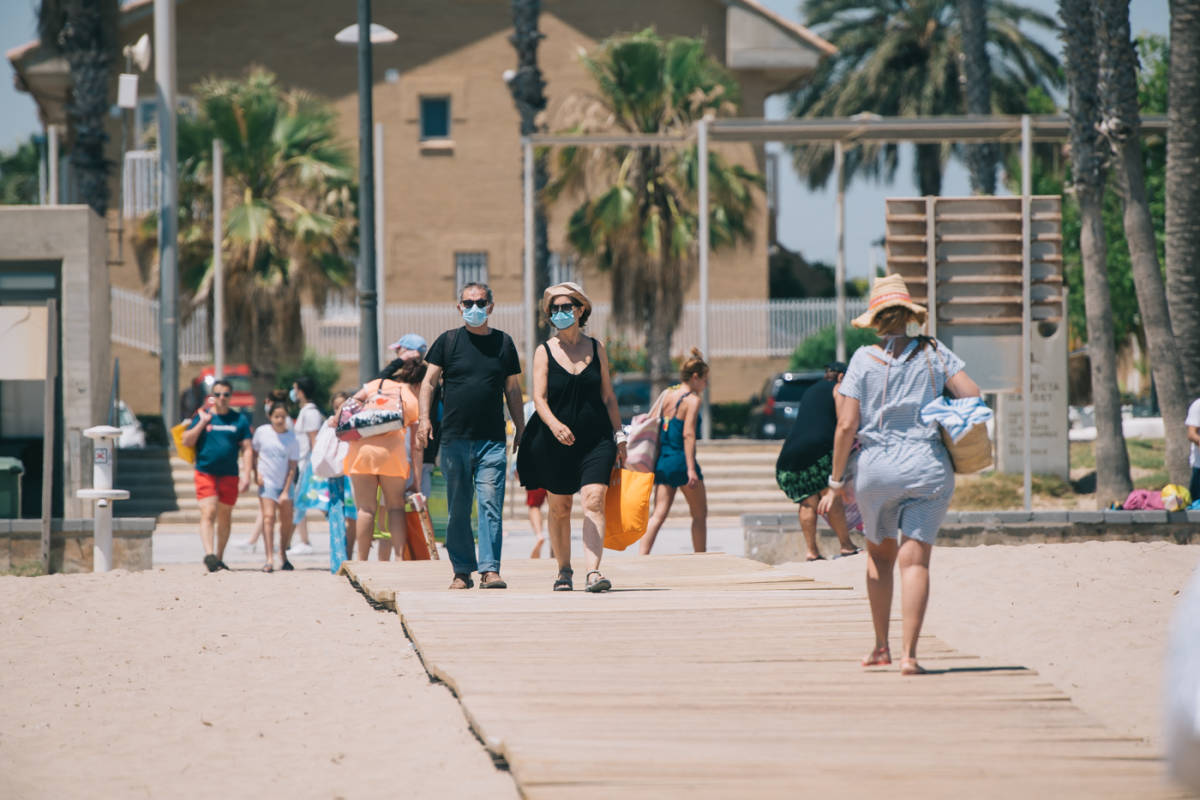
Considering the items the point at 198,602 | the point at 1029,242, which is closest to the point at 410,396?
the point at 198,602

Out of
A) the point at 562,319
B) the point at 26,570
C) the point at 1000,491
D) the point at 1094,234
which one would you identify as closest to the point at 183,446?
the point at 26,570

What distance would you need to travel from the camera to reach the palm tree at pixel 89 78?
28266 mm

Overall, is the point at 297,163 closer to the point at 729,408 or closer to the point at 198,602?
the point at 729,408

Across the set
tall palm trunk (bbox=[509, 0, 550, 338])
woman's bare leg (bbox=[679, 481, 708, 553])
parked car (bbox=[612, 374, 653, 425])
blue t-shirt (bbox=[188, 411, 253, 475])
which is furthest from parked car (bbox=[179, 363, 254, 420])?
woman's bare leg (bbox=[679, 481, 708, 553])

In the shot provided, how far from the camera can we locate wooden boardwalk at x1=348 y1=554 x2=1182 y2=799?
519cm

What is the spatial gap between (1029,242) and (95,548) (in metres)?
10.3

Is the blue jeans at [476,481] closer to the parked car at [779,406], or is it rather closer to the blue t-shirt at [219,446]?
the blue t-shirt at [219,446]

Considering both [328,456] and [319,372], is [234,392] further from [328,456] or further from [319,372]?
[328,456]

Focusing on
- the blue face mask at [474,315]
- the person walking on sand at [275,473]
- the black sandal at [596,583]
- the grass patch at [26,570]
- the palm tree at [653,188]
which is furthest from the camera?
the palm tree at [653,188]

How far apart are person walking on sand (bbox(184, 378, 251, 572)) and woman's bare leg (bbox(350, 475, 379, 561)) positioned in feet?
5.92

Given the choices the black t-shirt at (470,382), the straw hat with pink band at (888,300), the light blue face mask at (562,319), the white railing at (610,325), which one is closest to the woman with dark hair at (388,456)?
the black t-shirt at (470,382)

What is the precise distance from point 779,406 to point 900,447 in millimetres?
20949

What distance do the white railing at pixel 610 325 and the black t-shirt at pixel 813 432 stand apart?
24300 mm

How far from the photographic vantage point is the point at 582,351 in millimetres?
8875
